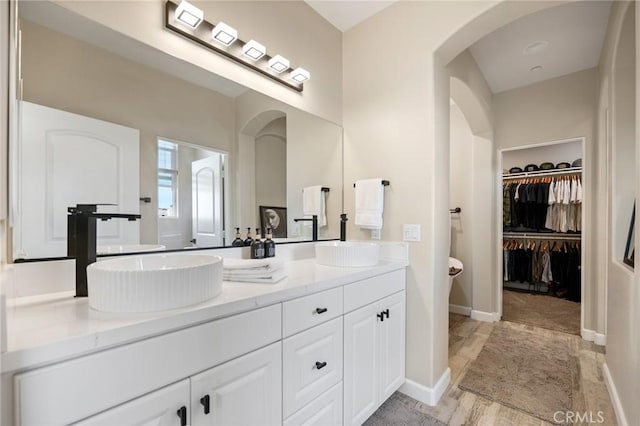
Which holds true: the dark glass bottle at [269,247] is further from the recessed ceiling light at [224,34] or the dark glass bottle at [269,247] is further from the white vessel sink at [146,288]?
the recessed ceiling light at [224,34]

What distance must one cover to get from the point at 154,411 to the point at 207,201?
102 cm

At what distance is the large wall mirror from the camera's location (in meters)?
1.08

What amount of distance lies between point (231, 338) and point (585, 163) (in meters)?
3.68

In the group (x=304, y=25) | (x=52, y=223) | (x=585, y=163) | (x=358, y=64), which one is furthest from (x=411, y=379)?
(x=585, y=163)

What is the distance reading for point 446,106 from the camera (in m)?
2.03

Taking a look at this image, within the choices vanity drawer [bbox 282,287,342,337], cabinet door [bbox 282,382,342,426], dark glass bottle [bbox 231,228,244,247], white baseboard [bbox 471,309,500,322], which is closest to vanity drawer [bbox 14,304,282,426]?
vanity drawer [bbox 282,287,342,337]

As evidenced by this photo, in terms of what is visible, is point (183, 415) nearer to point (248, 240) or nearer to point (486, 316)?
point (248, 240)

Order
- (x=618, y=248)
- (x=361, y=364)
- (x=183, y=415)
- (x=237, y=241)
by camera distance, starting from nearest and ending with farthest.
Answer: (x=183, y=415), (x=361, y=364), (x=237, y=241), (x=618, y=248)

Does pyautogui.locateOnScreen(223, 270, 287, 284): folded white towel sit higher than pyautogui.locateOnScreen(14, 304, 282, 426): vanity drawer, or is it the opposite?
pyautogui.locateOnScreen(223, 270, 287, 284): folded white towel

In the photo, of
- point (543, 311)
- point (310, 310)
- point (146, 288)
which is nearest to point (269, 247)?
point (310, 310)

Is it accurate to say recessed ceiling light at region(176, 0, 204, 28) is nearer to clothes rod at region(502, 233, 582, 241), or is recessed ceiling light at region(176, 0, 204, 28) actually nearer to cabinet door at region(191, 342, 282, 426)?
cabinet door at region(191, 342, 282, 426)

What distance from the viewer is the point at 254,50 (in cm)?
172

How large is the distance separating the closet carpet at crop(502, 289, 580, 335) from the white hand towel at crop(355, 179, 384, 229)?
8.33 ft

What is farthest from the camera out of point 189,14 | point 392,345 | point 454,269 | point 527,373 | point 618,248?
point 454,269
